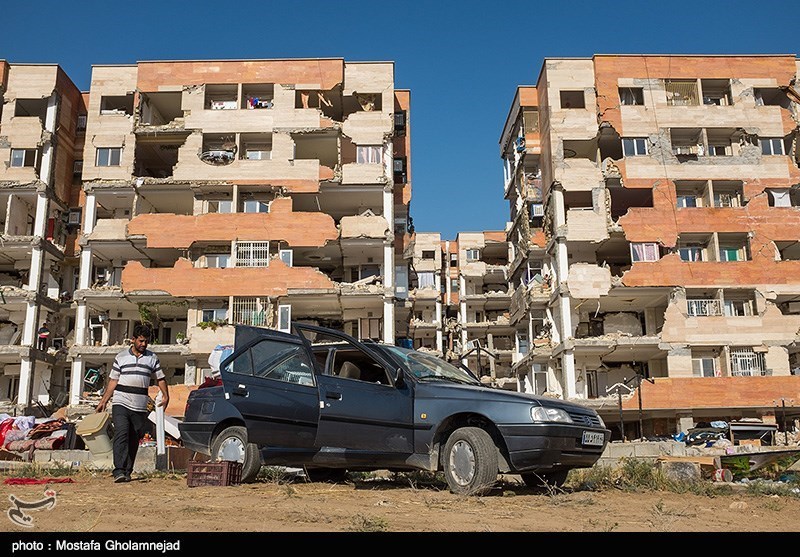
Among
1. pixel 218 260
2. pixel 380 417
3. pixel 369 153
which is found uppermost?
pixel 369 153

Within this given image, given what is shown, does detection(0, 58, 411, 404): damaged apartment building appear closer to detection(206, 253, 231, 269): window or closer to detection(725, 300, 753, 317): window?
detection(206, 253, 231, 269): window

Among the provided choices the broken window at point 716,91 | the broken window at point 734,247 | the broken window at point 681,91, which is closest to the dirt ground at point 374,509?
the broken window at point 734,247

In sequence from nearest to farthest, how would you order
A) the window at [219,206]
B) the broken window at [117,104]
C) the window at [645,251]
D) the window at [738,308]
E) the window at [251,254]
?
the window at [251,254], the window at [738,308], the window at [645,251], the window at [219,206], the broken window at [117,104]

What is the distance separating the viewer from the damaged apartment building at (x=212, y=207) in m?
38.9

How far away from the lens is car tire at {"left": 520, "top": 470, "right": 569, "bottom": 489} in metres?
9.39

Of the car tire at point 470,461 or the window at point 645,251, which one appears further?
the window at point 645,251

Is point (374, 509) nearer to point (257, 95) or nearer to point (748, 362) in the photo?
point (748, 362)

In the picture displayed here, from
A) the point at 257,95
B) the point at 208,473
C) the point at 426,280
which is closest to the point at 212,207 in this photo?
the point at 257,95

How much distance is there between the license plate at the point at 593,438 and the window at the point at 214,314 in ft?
105

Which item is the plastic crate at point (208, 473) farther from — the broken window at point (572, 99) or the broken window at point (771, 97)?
the broken window at point (771, 97)

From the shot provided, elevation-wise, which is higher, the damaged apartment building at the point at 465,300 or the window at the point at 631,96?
the window at the point at 631,96

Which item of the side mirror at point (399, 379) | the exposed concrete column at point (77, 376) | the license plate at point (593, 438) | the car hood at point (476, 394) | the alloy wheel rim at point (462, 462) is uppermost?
the exposed concrete column at point (77, 376)

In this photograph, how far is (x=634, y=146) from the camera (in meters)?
41.6

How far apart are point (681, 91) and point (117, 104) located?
31945 millimetres
